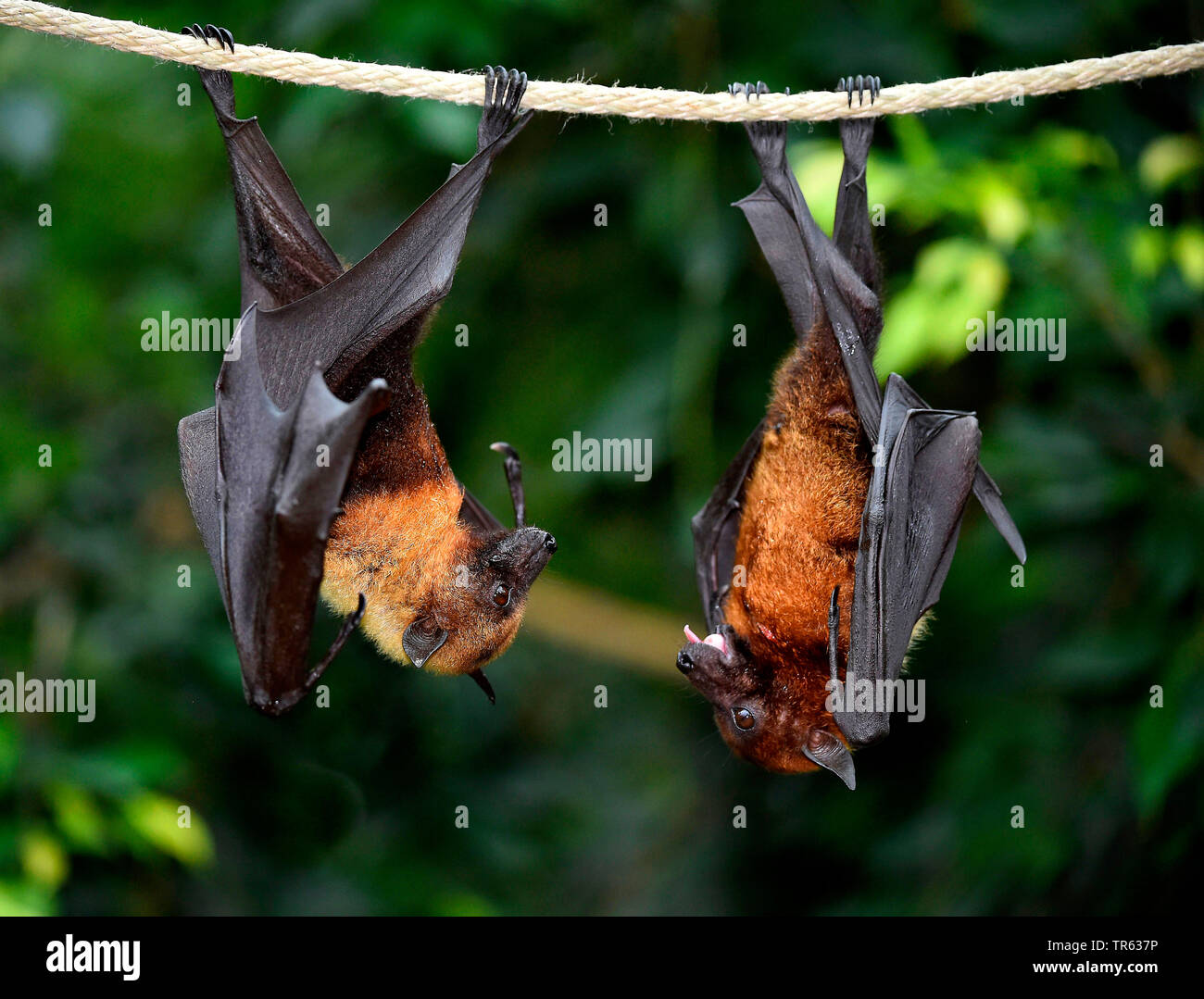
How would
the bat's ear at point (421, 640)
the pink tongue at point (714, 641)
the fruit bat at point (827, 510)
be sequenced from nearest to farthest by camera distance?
the fruit bat at point (827, 510), the bat's ear at point (421, 640), the pink tongue at point (714, 641)

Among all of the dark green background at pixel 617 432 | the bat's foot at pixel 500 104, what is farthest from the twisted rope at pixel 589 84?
the dark green background at pixel 617 432

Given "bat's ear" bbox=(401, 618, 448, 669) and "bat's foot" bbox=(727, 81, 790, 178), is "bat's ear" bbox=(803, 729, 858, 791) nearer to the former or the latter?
"bat's ear" bbox=(401, 618, 448, 669)

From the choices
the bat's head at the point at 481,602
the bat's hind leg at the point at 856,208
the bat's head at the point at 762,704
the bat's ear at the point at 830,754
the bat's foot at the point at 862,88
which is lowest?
the bat's ear at the point at 830,754

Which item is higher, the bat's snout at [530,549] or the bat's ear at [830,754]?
the bat's snout at [530,549]

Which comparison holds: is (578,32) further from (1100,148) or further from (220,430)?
(220,430)

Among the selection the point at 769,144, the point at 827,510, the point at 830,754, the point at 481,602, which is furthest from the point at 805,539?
the point at 769,144

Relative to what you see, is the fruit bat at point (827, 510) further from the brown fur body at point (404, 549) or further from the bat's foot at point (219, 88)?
the bat's foot at point (219, 88)

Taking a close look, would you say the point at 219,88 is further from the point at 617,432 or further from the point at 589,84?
the point at 617,432
